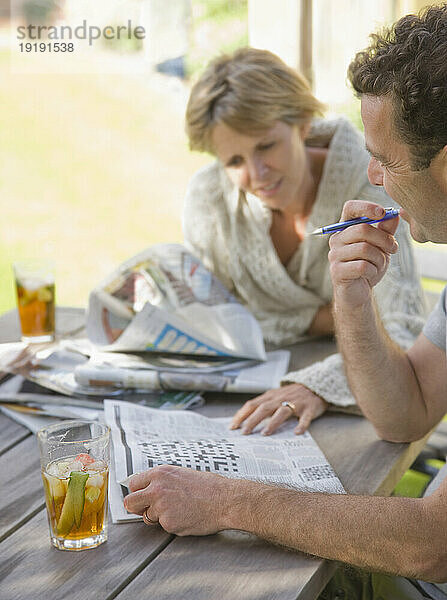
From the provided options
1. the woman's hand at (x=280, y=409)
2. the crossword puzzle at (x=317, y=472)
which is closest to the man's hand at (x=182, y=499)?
the crossword puzzle at (x=317, y=472)

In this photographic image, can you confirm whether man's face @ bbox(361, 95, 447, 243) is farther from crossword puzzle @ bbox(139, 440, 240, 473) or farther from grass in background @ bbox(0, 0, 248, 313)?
grass in background @ bbox(0, 0, 248, 313)

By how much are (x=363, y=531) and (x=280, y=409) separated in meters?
0.47

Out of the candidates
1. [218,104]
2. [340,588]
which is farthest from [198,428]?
[218,104]

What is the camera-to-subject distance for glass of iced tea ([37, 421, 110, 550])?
1239 millimetres

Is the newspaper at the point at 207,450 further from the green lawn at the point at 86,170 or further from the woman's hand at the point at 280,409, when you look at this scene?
the green lawn at the point at 86,170

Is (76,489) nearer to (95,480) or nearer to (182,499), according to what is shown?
(95,480)

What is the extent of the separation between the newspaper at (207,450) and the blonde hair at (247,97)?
860mm

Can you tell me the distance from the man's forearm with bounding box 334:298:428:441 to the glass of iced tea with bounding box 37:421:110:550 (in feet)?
1.97

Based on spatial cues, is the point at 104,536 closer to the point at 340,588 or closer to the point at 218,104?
the point at 340,588

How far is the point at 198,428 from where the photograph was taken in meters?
1.60

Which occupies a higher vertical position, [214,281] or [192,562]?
[214,281]

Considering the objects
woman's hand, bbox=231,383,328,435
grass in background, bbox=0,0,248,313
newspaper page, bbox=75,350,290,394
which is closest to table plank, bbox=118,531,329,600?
woman's hand, bbox=231,383,328,435

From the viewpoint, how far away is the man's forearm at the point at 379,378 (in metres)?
1.62

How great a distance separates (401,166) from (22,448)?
894 millimetres
